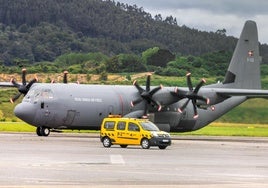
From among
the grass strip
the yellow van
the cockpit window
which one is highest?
the cockpit window

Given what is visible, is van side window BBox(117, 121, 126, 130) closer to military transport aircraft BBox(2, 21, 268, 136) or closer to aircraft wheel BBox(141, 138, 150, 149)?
aircraft wheel BBox(141, 138, 150, 149)

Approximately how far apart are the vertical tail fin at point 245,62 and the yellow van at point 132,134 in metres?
22.3

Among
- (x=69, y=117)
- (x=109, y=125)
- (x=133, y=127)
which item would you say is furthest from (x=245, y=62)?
(x=133, y=127)

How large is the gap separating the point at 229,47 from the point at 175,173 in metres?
87.6

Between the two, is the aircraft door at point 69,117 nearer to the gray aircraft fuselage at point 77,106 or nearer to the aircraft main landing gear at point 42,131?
the gray aircraft fuselage at point 77,106

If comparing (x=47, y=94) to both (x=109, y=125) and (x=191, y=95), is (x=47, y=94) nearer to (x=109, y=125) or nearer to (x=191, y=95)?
(x=191, y=95)

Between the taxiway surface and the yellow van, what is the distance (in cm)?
161

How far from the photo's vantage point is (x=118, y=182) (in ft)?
→ 78.6

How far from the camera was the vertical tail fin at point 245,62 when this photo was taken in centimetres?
6544

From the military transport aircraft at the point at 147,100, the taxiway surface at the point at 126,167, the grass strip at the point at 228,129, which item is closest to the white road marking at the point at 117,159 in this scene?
the taxiway surface at the point at 126,167

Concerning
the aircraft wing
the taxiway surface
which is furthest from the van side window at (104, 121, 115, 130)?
the aircraft wing

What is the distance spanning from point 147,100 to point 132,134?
14.8 meters

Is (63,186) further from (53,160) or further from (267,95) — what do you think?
(267,95)

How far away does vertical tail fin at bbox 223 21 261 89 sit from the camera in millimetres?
65438
